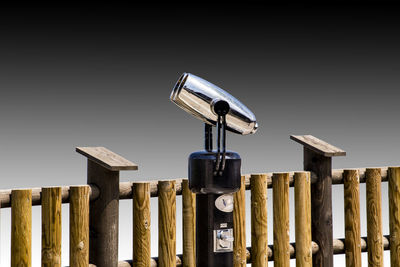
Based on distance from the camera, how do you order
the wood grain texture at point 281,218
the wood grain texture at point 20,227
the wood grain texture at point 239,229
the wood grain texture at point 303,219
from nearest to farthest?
the wood grain texture at point 20,227 → the wood grain texture at point 239,229 → the wood grain texture at point 281,218 → the wood grain texture at point 303,219

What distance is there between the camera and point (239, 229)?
4.28m

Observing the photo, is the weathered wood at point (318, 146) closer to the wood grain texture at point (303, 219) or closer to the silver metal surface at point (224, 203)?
the wood grain texture at point (303, 219)

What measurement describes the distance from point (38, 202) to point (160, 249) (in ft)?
2.50

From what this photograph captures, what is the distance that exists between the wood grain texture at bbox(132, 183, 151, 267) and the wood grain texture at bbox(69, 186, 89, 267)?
0.31 meters

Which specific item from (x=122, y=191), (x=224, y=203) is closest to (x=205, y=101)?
Answer: (x=224, y=203)

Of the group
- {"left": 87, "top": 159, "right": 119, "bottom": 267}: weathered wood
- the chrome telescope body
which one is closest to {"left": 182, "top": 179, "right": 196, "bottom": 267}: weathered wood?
{"left": 87, "top": 159, "right": 119, "bottom": 267}: weathered wood

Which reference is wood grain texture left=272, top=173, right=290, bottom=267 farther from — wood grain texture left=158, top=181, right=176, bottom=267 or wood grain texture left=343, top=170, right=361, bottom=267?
wood grain texture left=158, top=181, right=176, bottom=267

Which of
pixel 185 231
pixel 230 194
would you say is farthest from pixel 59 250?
pixel 230 194

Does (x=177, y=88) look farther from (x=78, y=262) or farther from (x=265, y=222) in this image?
(x=265, y=222)

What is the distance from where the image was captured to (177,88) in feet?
10.8

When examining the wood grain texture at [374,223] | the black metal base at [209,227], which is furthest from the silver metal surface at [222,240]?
the wood grain texture at [374,223]

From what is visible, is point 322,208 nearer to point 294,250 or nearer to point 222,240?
point 294,250

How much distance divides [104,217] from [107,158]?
316 mm

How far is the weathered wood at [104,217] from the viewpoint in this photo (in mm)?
3867
